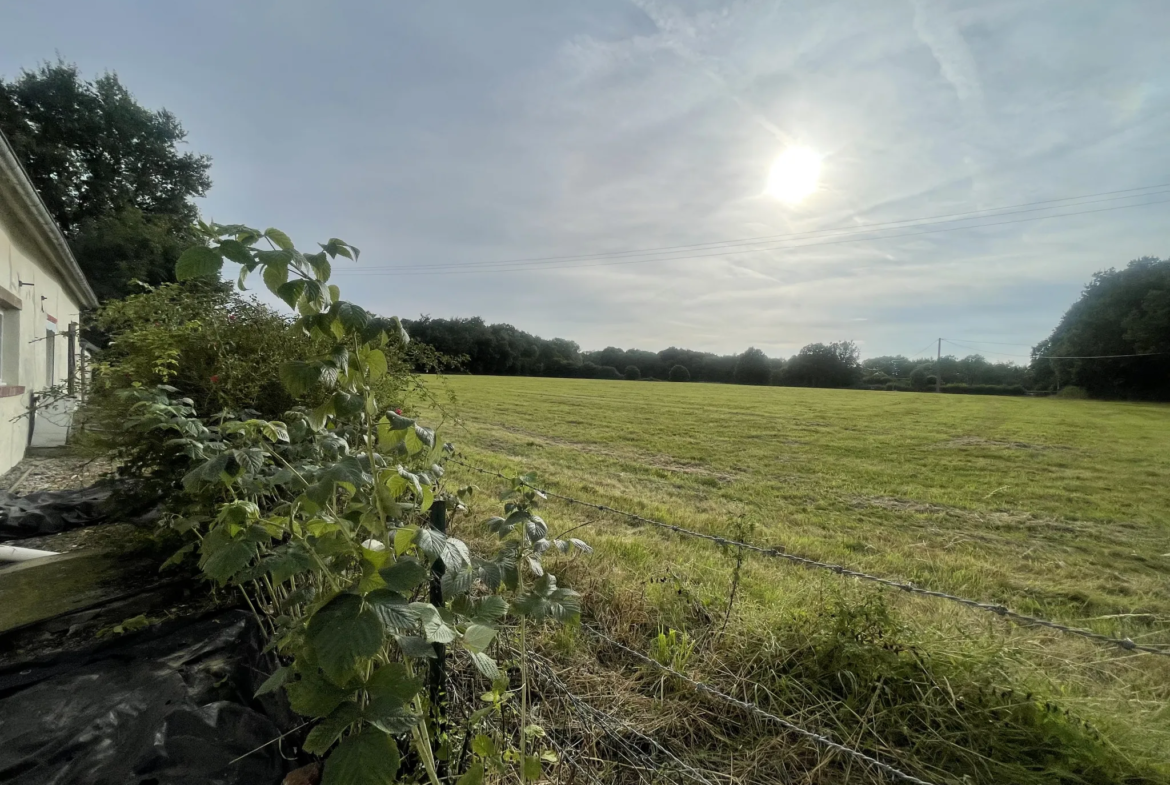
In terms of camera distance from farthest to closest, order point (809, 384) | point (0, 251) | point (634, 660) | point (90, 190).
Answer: point (809, 384) < point (90, 190) < point (0, 251) < point (634, 660)

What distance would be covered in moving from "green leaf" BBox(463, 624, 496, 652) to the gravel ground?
19.5 ft

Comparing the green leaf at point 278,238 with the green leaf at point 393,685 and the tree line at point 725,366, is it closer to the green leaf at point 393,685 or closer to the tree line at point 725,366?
the green leaf at point 393,685

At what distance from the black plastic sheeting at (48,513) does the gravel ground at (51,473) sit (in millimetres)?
422

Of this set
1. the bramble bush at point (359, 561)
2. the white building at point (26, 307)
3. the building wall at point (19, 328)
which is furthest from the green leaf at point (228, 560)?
the building wall at point (19, 328)

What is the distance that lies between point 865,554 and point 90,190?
3705 cm

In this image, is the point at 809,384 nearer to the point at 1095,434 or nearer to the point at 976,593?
the point at 1095,434

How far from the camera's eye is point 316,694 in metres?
0.93

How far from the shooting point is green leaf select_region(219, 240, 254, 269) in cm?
91

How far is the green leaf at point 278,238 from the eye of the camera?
98 cm

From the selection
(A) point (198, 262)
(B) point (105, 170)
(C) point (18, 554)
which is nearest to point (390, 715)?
(A) point (198, 262)

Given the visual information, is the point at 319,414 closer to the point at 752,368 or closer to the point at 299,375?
the point at 299,375

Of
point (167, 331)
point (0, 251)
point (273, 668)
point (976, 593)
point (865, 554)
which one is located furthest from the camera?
point (0, 251)

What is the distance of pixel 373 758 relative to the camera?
2.79 feet

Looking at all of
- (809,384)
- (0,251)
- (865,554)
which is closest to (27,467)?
(0,251)
